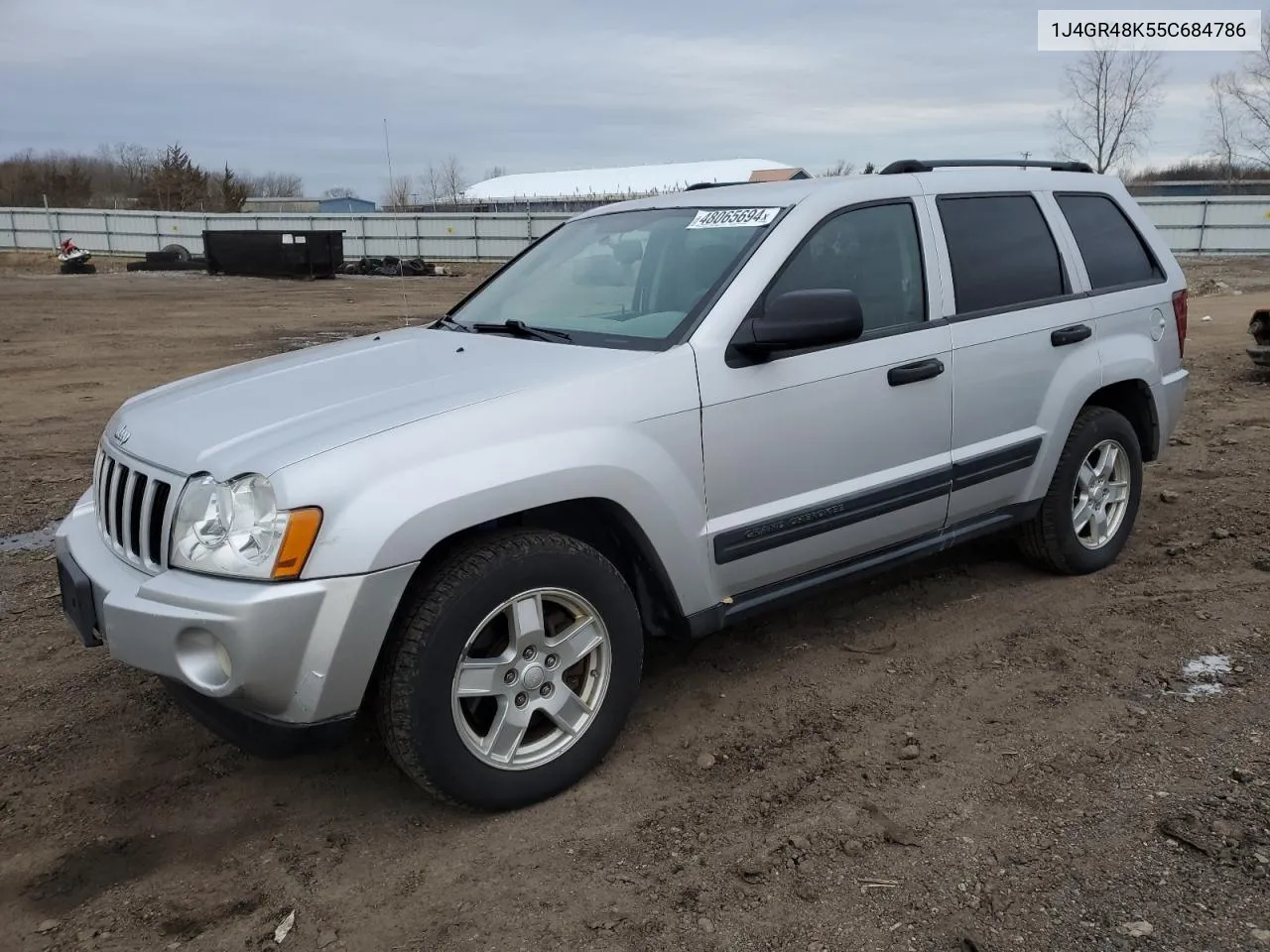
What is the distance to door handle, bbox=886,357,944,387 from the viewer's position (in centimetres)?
380

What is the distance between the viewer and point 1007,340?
4238 mm

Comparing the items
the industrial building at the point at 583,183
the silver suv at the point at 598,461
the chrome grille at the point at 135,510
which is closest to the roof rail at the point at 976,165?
the silver suv at the point at 598,461

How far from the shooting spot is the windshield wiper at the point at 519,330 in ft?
12.1

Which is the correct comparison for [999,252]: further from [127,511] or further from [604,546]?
[127,511]

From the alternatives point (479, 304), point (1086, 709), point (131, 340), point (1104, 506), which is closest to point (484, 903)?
point (1086, 709)

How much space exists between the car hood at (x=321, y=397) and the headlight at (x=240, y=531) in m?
0.06

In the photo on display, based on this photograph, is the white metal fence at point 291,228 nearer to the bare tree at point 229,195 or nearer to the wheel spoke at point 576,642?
the bare tree at point 229,195

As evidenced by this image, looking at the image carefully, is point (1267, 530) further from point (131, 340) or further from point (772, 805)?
point (131, 340)

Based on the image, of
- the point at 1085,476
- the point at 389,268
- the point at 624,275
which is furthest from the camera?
the point at 389,268

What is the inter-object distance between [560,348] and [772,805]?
1598 mm

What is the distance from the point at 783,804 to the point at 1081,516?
8.35 feet

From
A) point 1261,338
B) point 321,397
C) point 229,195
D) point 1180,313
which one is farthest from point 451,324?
point 229,195

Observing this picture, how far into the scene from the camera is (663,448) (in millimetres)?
3225

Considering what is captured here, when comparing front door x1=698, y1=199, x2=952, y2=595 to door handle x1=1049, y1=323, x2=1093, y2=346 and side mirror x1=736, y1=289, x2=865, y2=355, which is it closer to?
side mirror x1=736, y1=289, x2=865, y2=355
